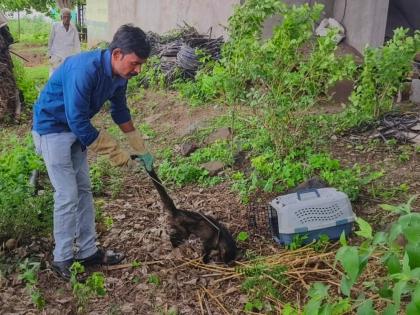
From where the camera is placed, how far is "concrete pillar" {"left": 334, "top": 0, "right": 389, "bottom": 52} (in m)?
9.10

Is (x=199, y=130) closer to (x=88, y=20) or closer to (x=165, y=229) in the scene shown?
(x=165, y=229)

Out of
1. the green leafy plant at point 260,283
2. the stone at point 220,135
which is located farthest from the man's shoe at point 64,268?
the stone at point 220,135

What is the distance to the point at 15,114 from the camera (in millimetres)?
8750

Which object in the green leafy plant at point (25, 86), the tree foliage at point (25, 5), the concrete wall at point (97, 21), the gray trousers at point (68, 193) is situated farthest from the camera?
the tree foliage at point (25, 5)

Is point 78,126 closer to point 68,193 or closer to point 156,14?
point 68,193

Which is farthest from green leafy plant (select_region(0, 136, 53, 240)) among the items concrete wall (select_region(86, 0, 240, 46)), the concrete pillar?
the concrete pillar

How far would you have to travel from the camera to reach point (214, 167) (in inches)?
229

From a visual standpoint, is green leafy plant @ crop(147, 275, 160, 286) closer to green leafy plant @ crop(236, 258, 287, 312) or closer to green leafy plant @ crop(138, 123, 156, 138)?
Result: green leafy plant @ crop(236, 258, 287, 312)

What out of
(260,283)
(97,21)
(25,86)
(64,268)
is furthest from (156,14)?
(260,283)

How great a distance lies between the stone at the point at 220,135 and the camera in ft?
21.7

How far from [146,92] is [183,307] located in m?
7.12

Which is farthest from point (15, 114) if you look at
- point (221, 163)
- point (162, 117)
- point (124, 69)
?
point (124, 69)

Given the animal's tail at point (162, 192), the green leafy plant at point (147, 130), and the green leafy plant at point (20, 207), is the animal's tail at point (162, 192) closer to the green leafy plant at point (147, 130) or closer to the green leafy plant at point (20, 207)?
the green leafy plant at point (20, 207)

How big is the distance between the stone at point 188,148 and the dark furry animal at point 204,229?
2472 millimetres
